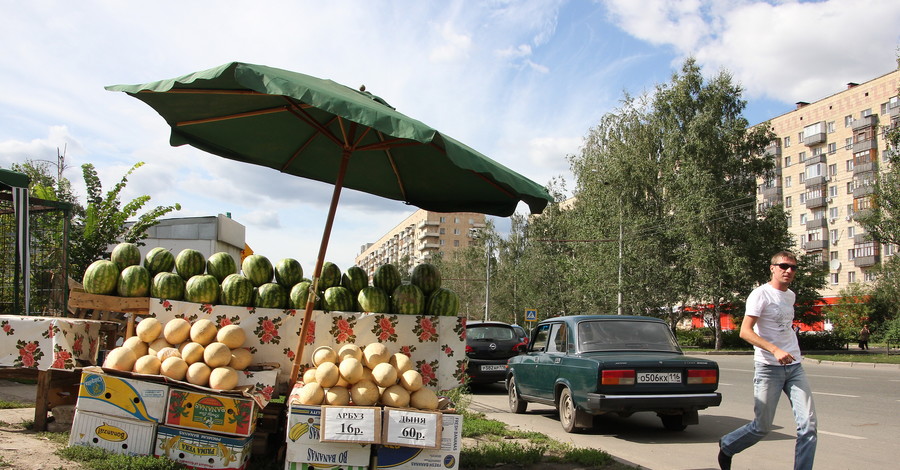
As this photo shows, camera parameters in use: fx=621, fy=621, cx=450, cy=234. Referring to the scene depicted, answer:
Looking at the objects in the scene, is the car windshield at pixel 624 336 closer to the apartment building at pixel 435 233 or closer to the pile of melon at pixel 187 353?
the pile of melon at pixel 187 353

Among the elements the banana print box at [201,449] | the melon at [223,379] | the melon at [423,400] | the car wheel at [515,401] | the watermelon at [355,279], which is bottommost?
the car wheel at [515,401]

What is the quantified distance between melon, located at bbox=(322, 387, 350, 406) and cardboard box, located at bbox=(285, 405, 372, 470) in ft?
0.42

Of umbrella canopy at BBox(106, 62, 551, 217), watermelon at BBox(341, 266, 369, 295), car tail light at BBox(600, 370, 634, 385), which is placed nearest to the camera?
umbrella canopy at BBox(106, 62, 551, 217)

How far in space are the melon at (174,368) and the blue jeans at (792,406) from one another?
4.86 metres

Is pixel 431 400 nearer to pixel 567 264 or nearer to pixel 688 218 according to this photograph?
pixel 688 218

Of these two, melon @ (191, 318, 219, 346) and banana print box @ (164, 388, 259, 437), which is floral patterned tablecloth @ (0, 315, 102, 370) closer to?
melon @ (191, 318, 219, 346)

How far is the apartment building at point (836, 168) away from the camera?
61344 mm

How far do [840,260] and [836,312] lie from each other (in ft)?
93.7

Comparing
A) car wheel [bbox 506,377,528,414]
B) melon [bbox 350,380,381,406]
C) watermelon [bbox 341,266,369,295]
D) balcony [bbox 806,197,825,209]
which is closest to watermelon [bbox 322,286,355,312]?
watermelon [bbox 341,266,369,295]

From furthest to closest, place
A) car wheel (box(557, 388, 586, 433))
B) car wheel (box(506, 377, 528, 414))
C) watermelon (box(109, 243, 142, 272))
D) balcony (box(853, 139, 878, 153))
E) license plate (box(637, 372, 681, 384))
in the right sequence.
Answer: balcony (box(853, 139, 878, 153)) < car wheel (box(506, 377, 528, 414)) < car wheel (box(557, 388, 586, 433)) < license plate (box(637, 372, 681, 384)) < watermelon (box(109, 243, 142, 272))

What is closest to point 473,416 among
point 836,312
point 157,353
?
point 157,353

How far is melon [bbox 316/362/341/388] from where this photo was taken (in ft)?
16.2

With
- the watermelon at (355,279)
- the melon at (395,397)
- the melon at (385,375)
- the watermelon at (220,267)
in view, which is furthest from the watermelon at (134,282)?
the melon at (395,397)

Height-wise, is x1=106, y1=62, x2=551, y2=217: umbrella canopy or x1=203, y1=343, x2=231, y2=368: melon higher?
x1=106, y1=62, x2=551, y2=217: umbrella canopy
